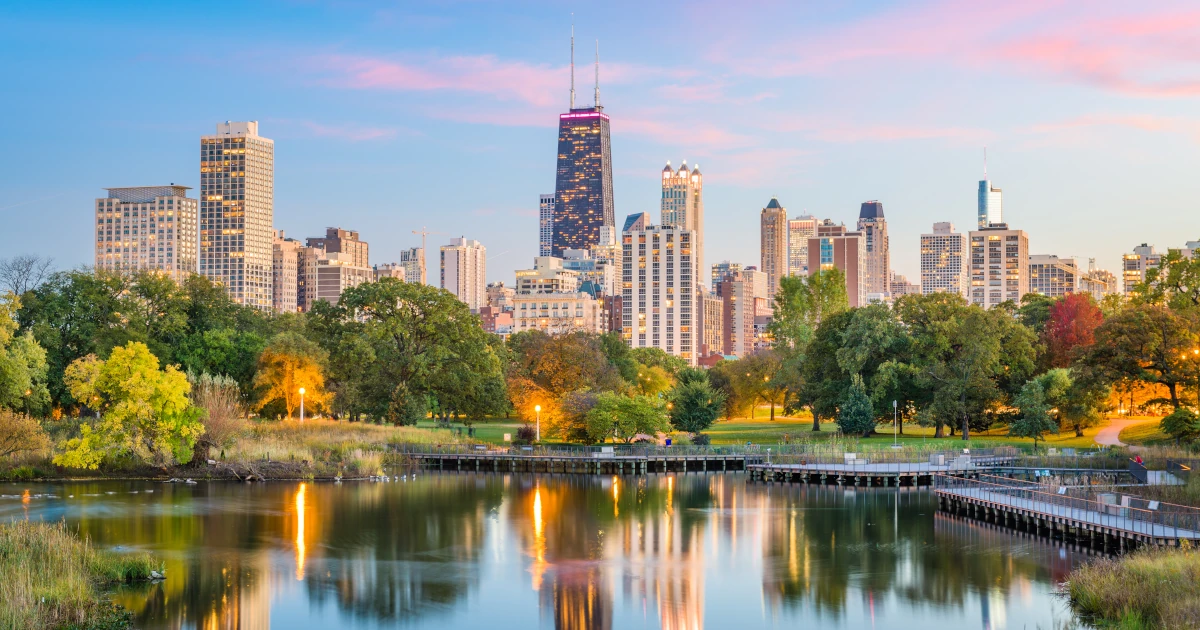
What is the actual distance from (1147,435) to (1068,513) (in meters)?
32.4

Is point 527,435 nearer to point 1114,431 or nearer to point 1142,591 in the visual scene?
point 1114,431

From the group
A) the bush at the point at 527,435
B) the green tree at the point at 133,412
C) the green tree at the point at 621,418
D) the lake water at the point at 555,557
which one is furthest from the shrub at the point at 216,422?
the bush at the point at 527,435

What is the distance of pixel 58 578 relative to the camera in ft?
92.7

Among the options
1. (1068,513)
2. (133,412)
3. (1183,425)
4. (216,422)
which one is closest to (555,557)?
(1068,513)

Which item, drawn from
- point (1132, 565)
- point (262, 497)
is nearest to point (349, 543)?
point (262, 497)

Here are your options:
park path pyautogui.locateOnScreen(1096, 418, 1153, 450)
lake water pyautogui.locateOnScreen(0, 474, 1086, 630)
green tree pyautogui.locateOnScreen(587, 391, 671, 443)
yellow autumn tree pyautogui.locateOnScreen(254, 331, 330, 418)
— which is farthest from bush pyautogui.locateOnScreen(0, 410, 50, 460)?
park path pyautogui.locateOnScreen(1096, 418, 1153, 450)

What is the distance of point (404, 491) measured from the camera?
175ft

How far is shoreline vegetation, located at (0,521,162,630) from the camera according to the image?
83.8ft

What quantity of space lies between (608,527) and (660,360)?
99747 mm

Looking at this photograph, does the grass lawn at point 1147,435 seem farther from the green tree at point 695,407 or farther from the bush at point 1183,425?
the green tree at point 695,407

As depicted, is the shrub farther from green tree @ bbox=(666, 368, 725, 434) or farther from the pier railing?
the pier railing

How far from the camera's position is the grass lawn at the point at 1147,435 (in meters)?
63.0

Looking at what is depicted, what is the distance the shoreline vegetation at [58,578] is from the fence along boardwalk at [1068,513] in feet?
96.1

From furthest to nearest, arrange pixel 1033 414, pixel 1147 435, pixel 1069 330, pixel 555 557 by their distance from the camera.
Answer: pixel 1069 330 → pixel 1033 414 → pixel 1147 435 → pixel 555 557
